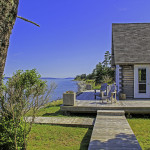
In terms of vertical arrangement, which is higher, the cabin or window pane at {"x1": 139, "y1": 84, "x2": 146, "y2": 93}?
the cabin

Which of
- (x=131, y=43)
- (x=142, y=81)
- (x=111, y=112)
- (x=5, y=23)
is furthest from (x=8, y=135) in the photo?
(x=131, y=43)

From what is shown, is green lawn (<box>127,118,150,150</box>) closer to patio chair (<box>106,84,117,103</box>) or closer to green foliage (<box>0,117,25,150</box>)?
patio chair (<box>106,84,117,103</box>)

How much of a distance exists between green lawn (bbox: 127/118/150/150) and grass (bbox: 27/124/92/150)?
1.58m

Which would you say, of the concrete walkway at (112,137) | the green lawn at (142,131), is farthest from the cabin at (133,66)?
the concrete walkway at (112,137)

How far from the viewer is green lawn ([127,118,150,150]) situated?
4.84m

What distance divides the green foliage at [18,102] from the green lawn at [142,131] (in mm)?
3104

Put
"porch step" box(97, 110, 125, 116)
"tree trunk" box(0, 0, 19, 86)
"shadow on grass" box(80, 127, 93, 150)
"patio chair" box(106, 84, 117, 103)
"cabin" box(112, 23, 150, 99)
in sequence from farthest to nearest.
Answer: "cabin" box(112, 23, 150, 99) → "patio chair" box(106, 84, 117, 103) → "porch step" box(97, 110, 125, 116) → "shadow on grass" box(80, 127, 93, 150) → "tree trunk" box(0, 0, 19, 86)

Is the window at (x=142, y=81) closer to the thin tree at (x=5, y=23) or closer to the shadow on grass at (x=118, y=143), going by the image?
the shadow on grass at (x=118, y=143)

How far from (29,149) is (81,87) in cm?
1380

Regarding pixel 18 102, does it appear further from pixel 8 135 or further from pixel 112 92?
pixel 112 92

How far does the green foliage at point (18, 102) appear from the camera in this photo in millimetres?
3689

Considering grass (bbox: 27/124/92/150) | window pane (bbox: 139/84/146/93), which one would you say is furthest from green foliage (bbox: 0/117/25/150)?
window pane (bbox: 139/84/146/93)

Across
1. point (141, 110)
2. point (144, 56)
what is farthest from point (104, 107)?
point (144, 56)

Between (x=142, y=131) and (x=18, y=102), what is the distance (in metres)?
4.47
